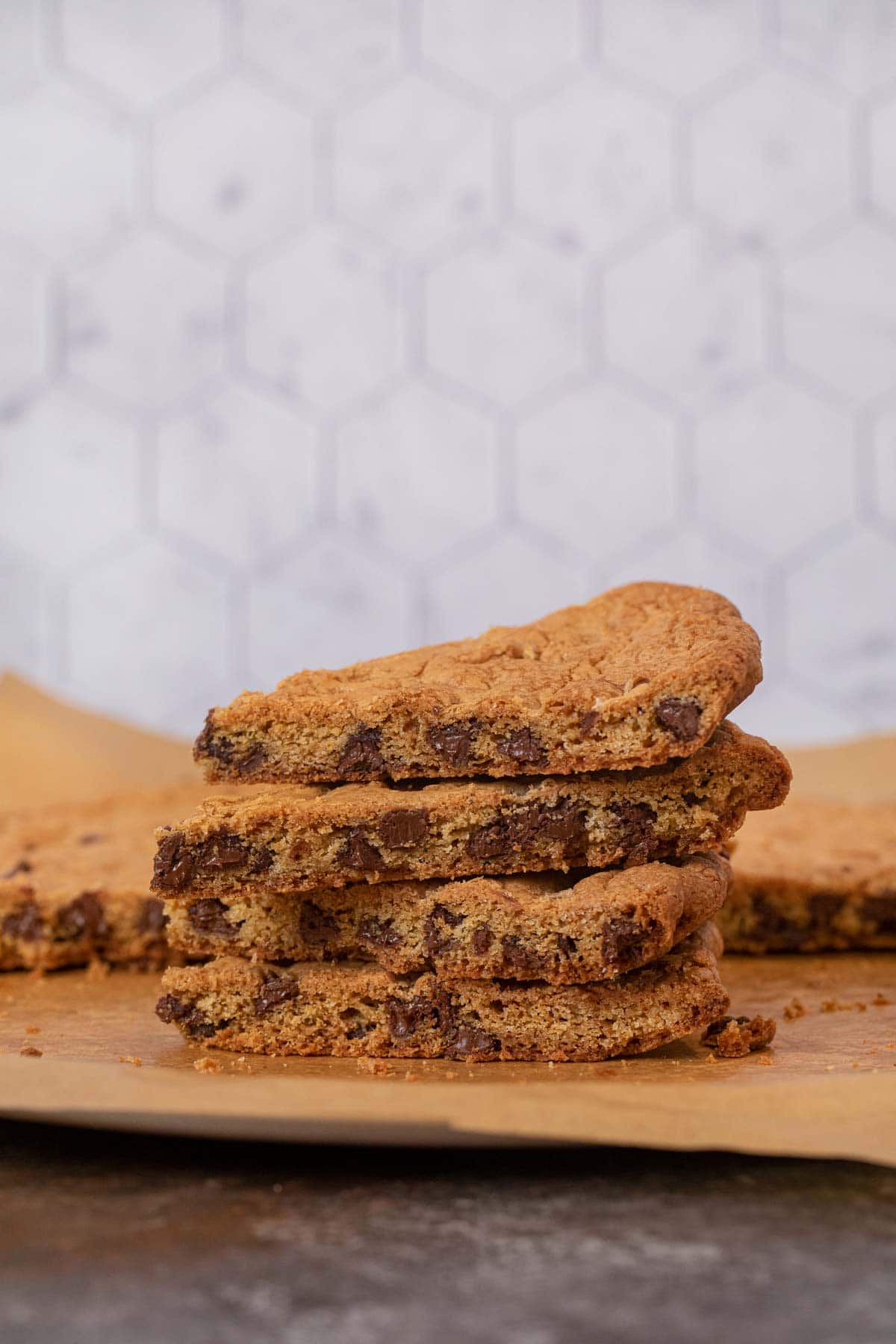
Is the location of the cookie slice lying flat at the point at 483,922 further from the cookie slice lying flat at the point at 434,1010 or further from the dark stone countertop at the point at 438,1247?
the dark stone countertop at the point at 438,1247

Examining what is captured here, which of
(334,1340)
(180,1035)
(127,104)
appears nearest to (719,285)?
(127,104)

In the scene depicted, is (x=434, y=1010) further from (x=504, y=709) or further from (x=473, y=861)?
(x=504, y=709)

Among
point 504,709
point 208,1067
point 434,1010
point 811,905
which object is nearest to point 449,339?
point 811,905

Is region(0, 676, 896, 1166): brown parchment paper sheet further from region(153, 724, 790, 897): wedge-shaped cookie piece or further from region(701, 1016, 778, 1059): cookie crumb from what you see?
region(153, 724, 790, 897): wedge-shaped cookie piece

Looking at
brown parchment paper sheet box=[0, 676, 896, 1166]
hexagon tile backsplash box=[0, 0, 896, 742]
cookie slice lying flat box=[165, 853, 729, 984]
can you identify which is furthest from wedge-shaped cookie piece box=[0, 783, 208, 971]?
hexagon tile backsplash box=[0, 0, 896, 742]

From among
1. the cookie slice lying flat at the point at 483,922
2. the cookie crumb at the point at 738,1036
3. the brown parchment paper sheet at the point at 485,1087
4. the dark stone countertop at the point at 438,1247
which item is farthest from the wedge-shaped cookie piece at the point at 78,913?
the cookie crumb at the point at 738,1036

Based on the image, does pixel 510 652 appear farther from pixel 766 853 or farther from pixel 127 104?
pixel 127 104
